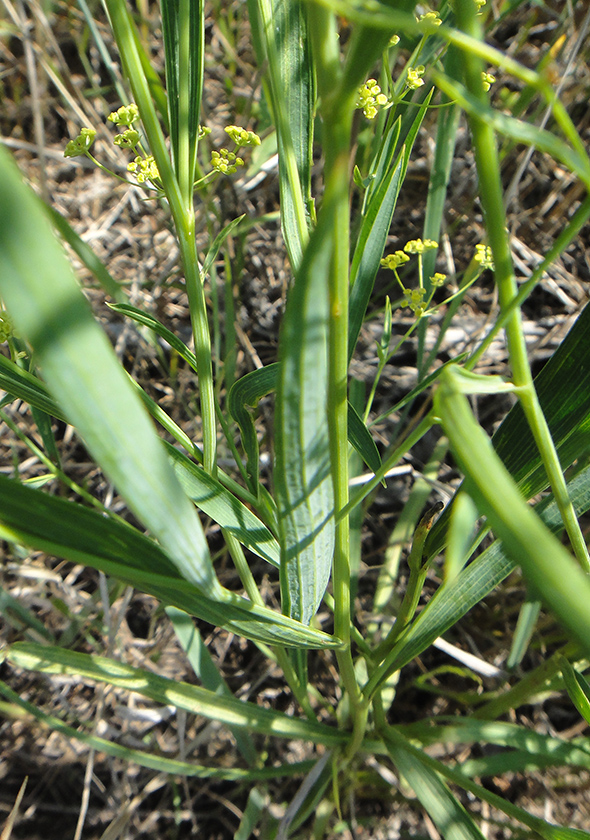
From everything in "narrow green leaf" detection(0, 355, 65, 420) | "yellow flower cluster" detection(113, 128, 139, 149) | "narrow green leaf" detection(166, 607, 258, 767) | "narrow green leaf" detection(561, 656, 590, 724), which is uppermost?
"yellow flower cluster" detection(113, 128, 139, 149)

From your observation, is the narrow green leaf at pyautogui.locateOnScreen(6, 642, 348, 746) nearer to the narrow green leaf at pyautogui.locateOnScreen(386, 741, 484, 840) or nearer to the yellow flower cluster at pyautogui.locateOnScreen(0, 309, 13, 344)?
the narrow green leaf at pyautogui.locateOnScreen(386, 741, 484, 840)

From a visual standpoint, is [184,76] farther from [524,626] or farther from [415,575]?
[524,626]

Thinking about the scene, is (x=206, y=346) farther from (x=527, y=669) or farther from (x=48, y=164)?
(x=48, y=164)

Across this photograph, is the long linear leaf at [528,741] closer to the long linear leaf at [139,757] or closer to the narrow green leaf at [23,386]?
the long linear leaf at [139,757]

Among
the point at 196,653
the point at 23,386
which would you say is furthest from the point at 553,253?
the point at 196,653

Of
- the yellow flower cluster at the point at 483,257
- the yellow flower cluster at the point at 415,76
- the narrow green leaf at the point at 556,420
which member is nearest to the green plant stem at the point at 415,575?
the narrow green leaf at the point at 556,420

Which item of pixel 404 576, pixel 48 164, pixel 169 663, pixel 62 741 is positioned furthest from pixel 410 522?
pixel 48 164

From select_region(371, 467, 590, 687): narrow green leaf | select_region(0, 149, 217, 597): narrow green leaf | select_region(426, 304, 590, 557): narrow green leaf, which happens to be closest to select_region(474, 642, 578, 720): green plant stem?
select_region(371, 467, 590, 687): narrow green leaf
